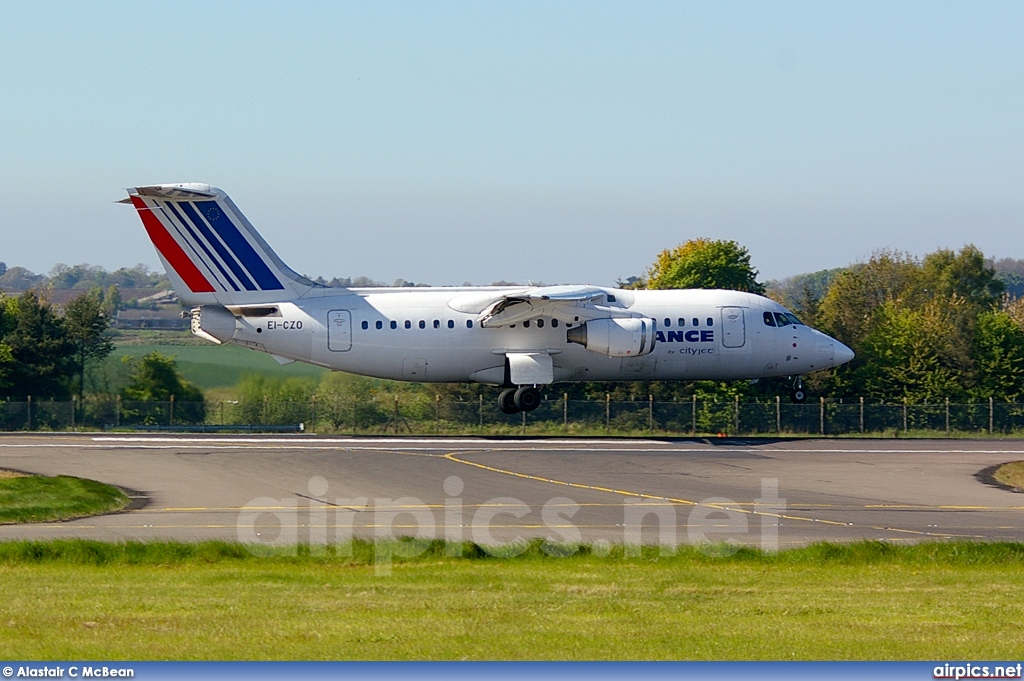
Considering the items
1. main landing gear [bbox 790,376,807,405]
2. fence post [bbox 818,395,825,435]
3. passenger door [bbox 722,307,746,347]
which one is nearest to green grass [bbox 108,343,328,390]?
passenger door [bbox 722,307,746,347]

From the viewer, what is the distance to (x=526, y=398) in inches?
1663

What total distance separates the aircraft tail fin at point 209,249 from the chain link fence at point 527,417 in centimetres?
567

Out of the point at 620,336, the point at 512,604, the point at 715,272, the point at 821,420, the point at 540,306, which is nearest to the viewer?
the point at 512,604

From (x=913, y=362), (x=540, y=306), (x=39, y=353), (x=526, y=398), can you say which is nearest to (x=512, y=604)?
(x=540, y=306)

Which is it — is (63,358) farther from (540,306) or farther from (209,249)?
(540,306)

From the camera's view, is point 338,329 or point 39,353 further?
point 39,353

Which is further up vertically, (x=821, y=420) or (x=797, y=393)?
(x=797, y=393)

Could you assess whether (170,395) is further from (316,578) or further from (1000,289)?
(1000,289)

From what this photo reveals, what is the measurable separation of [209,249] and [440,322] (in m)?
7.67

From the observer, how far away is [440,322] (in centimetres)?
4184

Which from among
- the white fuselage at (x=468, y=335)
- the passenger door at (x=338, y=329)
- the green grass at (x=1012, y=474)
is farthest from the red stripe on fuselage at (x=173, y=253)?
the green grass at (x=1012, y=474)

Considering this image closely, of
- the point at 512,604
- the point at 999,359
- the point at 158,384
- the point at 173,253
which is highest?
the point at 173,253

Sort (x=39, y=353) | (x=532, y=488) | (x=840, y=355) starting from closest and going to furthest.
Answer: (x=532, y=488) < (x=840, y=355) < (x=39, y=353)

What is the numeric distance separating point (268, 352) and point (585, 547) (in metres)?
A: 23.8
